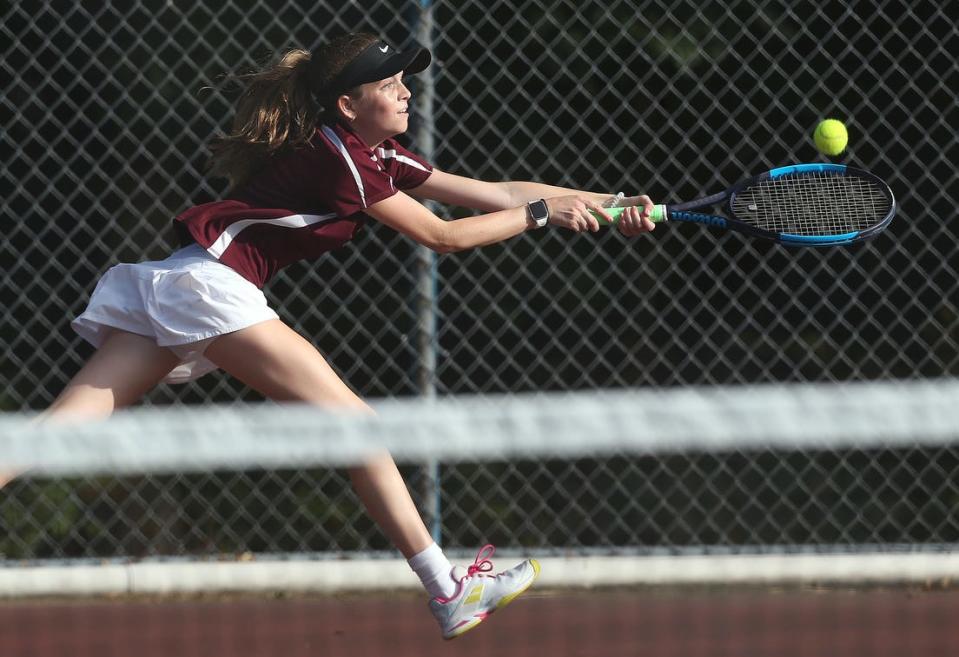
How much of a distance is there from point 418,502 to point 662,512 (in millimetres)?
730

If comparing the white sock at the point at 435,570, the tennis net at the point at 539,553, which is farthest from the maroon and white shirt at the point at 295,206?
the tennis net at the point at 539,553

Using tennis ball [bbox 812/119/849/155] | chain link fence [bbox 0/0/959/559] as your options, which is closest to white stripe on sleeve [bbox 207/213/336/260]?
chain link fence [bbox 0/0/959/559]

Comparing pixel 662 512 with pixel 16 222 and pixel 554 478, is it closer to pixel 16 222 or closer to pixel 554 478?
pixel 554 478

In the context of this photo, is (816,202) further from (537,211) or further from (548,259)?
(537,211)

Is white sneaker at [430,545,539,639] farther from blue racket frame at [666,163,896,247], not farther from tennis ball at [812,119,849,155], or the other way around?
tennis ball at [812,119,849,155]

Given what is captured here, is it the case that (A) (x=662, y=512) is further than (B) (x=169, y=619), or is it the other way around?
(A) (x=662, y=512)

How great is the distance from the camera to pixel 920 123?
13.5ft

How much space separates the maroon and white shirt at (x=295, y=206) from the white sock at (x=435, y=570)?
2.05ft

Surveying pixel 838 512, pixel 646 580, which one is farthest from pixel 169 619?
pixel 838 512

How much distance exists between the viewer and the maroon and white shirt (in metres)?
2.84

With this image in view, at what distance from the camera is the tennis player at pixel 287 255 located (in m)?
2.76

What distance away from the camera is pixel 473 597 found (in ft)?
9.33

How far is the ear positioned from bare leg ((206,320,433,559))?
45 cm

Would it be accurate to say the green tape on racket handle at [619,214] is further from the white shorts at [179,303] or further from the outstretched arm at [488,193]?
the white shorts at [179,303]
